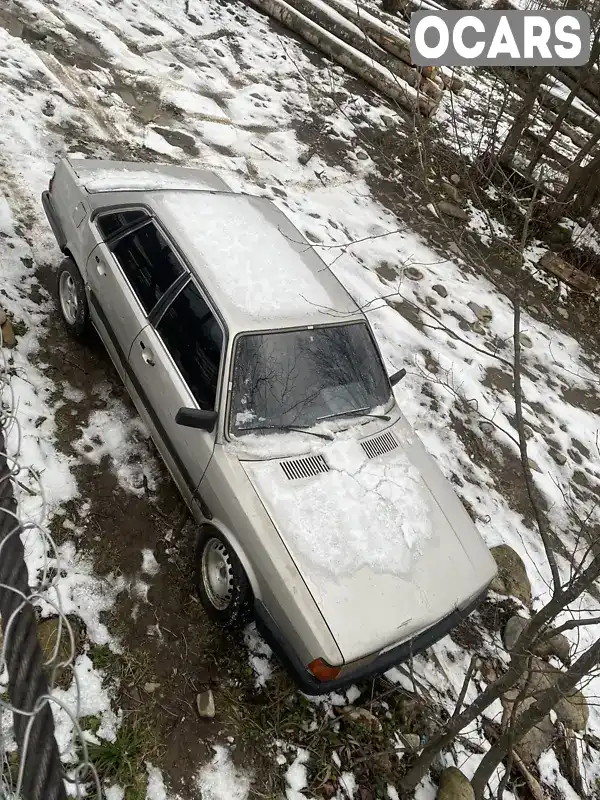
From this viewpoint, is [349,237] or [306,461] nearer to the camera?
[306,461]

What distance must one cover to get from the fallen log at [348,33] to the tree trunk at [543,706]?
33.0ft

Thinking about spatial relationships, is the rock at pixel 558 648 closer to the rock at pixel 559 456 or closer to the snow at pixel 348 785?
the snow at pixel 348 785

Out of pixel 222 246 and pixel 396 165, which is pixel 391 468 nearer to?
pixel 222 246

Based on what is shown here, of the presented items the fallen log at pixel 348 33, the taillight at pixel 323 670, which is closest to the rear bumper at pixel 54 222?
the taillight at pixel 323 670

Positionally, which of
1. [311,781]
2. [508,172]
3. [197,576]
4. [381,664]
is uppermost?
[508,172]

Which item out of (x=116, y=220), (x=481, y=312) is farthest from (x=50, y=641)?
(x=481, y=312)

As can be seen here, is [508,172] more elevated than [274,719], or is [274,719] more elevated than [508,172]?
[508,172]

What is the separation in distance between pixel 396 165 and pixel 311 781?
26.6ft

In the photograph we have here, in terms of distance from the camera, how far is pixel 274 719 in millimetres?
3111

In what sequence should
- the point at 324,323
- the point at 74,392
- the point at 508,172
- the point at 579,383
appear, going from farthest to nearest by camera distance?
the point at 508,172 < the point at 579,383 < the point at 74,392 < the point at 324,323

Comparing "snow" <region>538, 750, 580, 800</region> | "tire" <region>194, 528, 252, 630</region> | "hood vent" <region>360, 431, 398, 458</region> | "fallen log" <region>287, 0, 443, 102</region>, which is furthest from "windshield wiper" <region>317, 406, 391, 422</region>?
"fallen log" <region>287, 0, 443, 102</region>

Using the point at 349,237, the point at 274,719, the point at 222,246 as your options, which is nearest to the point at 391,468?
the point at 274,719

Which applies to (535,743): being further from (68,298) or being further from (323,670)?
(68,298)

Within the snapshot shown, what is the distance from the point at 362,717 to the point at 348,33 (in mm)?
11262
